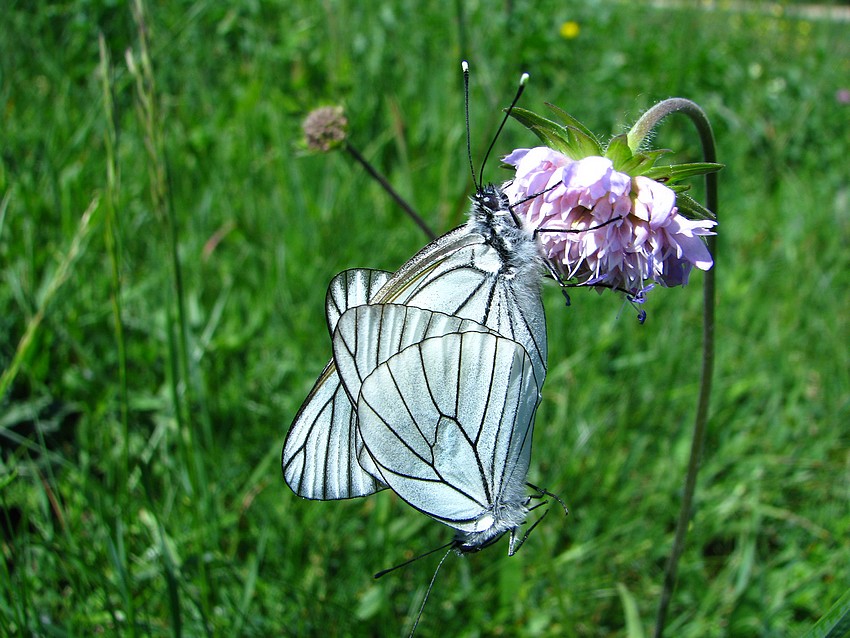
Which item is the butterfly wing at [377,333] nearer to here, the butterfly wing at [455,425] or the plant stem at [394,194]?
the butterfly wing at [455,425]

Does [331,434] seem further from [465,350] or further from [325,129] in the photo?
[325,129]

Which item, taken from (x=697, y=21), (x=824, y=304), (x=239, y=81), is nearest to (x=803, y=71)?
(x=697, y=21)

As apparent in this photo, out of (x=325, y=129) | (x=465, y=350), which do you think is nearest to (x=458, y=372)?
(x=465, y=350)

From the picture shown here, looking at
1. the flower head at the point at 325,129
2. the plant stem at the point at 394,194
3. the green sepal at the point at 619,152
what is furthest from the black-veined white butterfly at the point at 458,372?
the flower head at the point at 325,129

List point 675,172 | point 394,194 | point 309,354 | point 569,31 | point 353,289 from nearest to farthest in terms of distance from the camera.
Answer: point 675,172, point 353,289, point 394,194, point 309,354, point 569,31

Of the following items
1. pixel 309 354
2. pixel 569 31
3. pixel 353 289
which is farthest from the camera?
pixel 569 31
